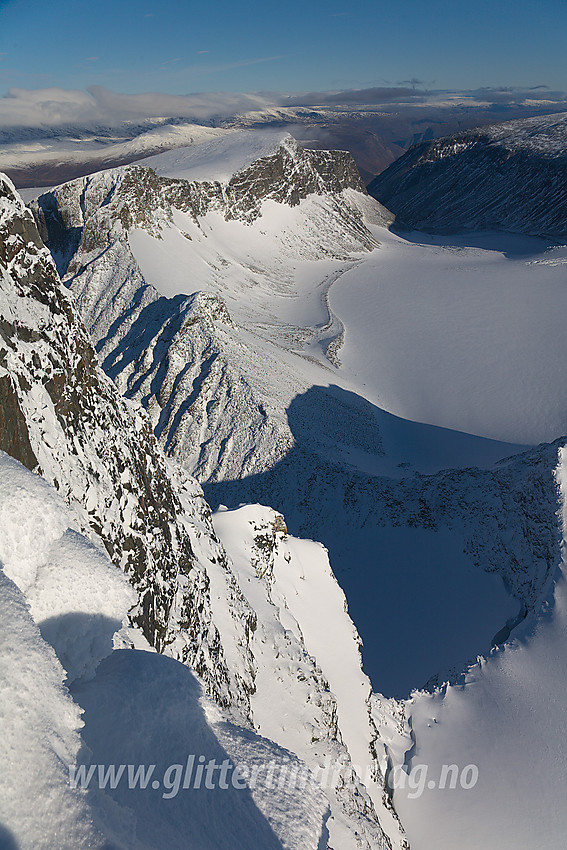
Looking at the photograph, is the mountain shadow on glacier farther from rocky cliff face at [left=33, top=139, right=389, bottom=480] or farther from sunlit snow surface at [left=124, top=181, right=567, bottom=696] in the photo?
rocky cliff face at [left=33, top=139, right=389, bottom=480]

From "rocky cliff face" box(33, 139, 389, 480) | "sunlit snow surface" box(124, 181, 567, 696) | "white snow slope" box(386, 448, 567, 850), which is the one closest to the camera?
"white snow slope" box(386, 448, 567, 850)

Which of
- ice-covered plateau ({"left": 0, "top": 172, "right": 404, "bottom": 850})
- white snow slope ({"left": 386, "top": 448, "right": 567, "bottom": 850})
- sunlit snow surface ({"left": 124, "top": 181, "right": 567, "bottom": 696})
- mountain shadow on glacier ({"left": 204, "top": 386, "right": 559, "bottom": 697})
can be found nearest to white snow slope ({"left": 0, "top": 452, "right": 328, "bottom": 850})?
ice-covered plateau ({"left": 0, "top": 172, "right": 404, "bottom": 850})

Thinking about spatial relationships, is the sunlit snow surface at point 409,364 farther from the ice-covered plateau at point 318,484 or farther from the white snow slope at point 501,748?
the white snow slope at point 501,748

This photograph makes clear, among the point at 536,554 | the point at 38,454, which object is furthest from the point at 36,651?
the point at 536,554

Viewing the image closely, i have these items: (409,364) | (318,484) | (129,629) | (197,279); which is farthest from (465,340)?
(129,629)

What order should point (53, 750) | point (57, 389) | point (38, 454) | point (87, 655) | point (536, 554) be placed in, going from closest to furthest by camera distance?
point (53, 750)
point (87, 655)
point (38, 454)
point (57, 389)
point (536, 554)

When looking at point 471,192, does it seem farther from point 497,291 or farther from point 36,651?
point 36,651
